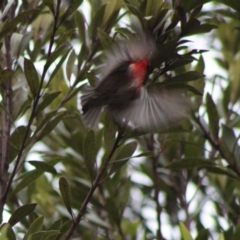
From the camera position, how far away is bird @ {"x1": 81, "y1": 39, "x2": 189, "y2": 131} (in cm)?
151

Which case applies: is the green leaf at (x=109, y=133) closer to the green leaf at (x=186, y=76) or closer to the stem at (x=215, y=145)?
the green leaf at (x=186, y=76)

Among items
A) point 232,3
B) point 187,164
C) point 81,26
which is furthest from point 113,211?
point 232,3

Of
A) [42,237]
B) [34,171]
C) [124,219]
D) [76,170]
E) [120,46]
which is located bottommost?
[124,219]

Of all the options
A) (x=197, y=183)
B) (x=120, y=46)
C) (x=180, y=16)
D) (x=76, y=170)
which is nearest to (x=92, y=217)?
(x=76, y=170)

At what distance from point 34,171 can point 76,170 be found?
0.51 m

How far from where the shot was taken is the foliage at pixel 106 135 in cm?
153

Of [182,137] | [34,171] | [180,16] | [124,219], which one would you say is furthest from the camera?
[124,219]

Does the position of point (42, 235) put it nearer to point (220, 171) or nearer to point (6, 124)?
point (6, 124)

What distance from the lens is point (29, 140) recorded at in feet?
5.31

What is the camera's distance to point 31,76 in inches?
61.3

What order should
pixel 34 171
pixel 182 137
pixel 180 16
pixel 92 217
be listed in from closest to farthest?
pixel 180 16
pixel 34 171
pixel 92 217
pixel 182 137

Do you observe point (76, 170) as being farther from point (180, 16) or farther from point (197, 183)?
point (180, 16)

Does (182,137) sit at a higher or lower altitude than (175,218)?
higher

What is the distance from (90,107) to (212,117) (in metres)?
0.40
